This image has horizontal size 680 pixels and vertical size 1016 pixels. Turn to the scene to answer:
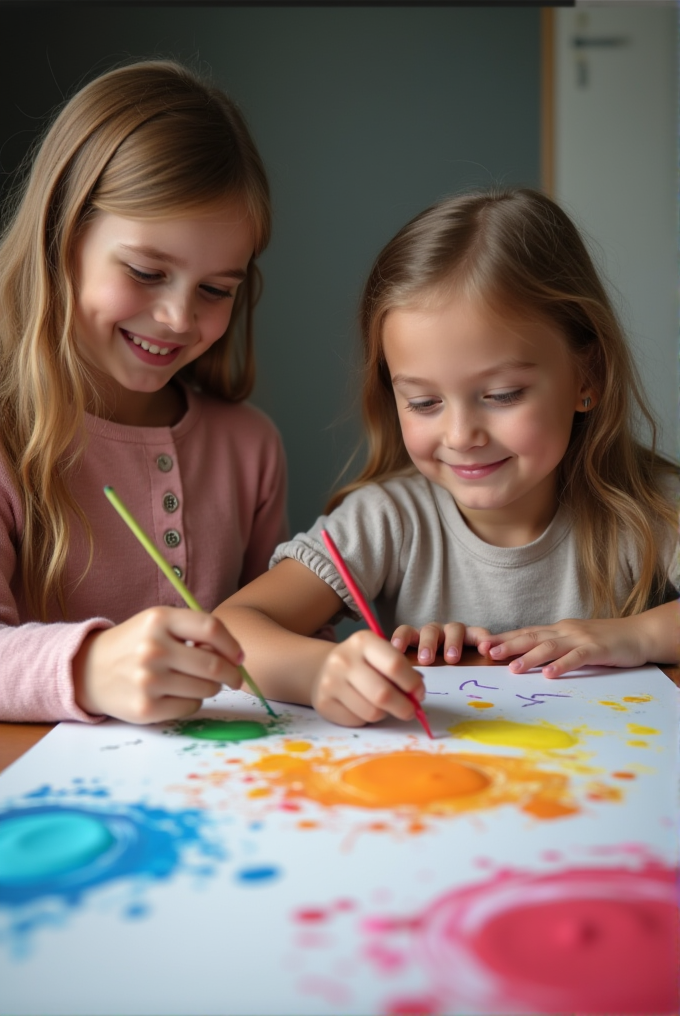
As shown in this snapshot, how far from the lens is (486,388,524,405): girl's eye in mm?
1006

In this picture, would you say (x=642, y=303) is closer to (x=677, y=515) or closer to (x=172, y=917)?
(x=677, y=515)

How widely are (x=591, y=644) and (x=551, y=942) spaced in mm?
484

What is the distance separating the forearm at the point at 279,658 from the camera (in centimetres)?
79

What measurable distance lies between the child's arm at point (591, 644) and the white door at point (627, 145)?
1618 mm

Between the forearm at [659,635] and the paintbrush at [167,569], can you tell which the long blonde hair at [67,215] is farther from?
the forearm at [659,635]

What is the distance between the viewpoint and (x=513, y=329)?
1000mm

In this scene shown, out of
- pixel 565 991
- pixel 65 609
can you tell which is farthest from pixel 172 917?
pixel 65 609

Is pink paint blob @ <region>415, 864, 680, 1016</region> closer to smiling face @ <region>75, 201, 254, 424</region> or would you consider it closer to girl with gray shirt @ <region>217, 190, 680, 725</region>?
girl with gray shirt @ <region>217, 190, 680, 725</region>

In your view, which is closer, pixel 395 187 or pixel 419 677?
pixel 419 677

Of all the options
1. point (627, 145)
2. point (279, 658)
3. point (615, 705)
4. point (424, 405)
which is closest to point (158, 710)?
Answer: point (279, 658)

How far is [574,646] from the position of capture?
90cm

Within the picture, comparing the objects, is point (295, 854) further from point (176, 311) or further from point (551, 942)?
point (176, 311)

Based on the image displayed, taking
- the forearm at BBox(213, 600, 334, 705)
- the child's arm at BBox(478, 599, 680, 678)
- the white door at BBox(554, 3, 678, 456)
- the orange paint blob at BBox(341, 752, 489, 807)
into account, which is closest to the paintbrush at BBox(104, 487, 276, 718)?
the forearm at BBox(213, 600, 334, 705)

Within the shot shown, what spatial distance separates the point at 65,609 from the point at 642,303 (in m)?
1.91
